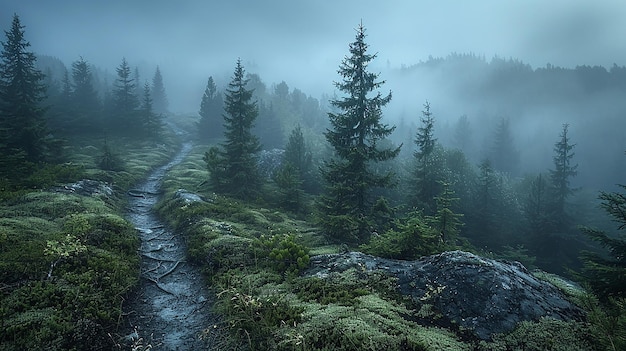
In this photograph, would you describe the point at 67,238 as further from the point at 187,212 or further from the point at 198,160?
the point at 198,160

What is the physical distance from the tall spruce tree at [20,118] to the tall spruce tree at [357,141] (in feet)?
73.4

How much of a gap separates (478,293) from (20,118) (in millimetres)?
44069

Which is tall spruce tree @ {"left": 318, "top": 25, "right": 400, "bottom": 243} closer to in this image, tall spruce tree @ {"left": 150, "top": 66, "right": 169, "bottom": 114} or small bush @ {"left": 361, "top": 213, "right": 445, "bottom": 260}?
small bush @ {"left": 361, "top": 213, "right": 445, "bottom": 260}

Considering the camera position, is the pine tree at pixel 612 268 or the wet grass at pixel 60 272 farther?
the pine tree at pixel 612 268

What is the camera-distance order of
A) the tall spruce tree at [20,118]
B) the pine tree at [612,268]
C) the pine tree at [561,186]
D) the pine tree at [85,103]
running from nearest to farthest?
the pine tree at [612,268] < the tall spruce tree at [20,118] < the pine tree at [561,186] < the pine tree at [85,103]

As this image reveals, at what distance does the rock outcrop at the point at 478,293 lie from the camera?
8.03 metres

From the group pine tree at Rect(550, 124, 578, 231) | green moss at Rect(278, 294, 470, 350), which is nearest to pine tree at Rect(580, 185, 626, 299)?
green moss at Rect(278, 294, 470, 350)

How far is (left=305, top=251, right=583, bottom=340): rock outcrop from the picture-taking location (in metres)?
8.03

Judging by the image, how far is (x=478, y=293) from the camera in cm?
876

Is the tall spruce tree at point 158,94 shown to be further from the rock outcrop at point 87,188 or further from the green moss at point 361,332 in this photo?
the green moss at point 361,332

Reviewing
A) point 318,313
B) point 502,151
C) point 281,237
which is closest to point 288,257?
point 281,237

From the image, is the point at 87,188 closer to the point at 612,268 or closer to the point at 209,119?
the point at 612,268

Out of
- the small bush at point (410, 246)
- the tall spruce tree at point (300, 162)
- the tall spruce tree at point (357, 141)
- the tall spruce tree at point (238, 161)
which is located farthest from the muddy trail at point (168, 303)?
the tall spruce tree at point (300, 162)

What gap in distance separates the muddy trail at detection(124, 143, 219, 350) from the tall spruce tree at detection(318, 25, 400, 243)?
9.60 meters
